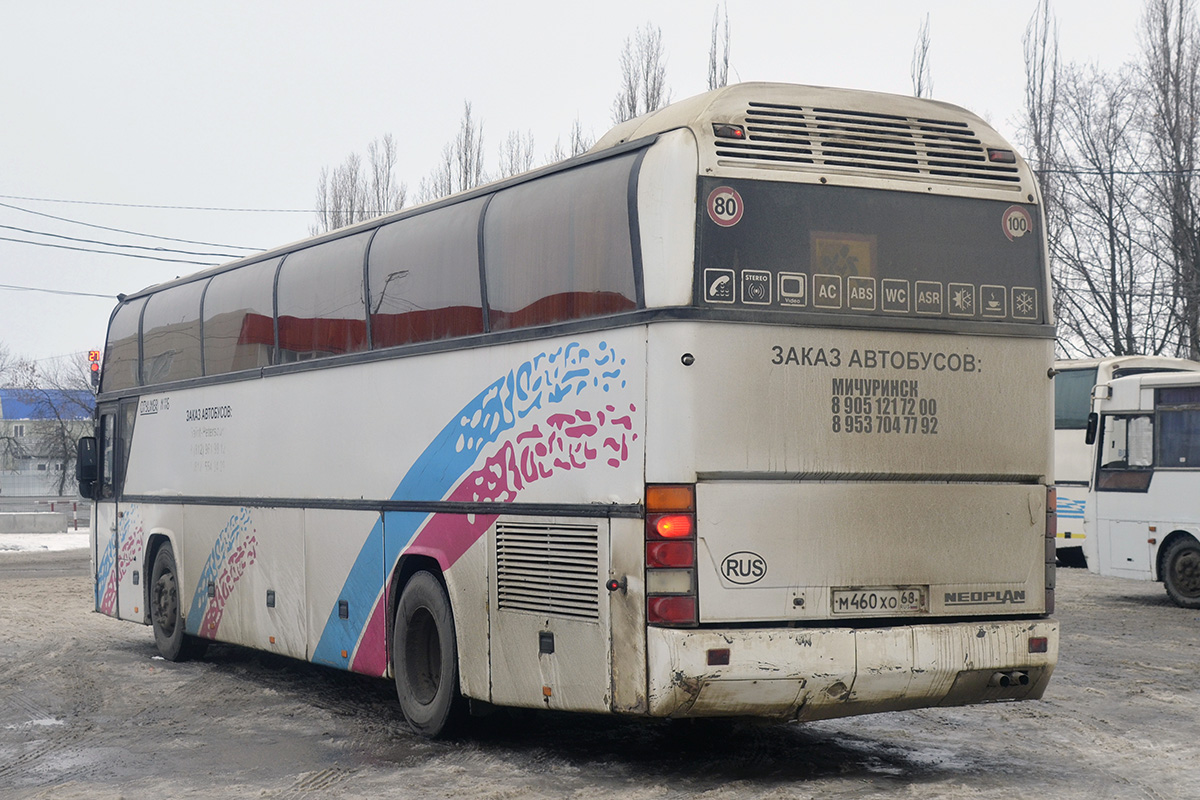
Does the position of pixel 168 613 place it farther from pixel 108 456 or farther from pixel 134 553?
pixel 108 456

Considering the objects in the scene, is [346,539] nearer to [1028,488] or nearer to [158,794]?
[158,794]

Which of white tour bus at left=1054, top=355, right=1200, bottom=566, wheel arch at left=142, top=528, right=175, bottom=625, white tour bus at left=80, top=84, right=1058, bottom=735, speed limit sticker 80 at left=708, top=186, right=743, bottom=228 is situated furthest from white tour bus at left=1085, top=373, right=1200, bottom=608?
speed limit sticker 80 at left=708, top=186, right=743, bottom=228

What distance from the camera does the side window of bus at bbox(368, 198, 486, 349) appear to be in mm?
9625

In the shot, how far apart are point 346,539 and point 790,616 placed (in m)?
4.16

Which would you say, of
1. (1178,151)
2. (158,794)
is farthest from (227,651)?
(1178,151)

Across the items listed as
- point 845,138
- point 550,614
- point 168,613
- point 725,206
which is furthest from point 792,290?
point 168,613

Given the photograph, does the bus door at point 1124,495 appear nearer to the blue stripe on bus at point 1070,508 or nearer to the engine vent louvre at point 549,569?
the blue stripe on bus at point 1070,508

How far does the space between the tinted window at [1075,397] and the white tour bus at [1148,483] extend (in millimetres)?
4810

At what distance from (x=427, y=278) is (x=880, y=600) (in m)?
3.78

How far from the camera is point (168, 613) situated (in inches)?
575

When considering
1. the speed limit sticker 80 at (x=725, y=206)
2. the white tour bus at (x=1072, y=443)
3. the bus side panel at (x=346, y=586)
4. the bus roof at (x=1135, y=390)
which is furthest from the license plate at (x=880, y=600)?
the white tour bus at (x=1072, y=443)

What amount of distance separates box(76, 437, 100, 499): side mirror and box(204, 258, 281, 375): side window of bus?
9.94ft

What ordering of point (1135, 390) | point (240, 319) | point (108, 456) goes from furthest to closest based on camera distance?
point (1135, 390)
point (108, 456)
point (240, 319)

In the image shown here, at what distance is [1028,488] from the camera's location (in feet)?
28.1
